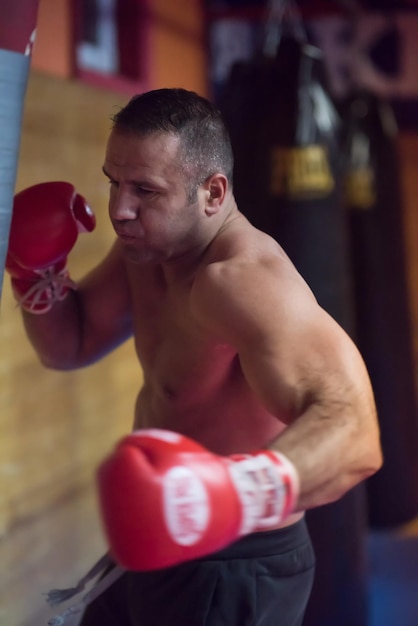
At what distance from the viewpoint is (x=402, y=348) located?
2971 millimetres

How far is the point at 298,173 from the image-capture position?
2201 mm

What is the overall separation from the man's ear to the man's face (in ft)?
0.04

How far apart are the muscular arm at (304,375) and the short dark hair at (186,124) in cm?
15

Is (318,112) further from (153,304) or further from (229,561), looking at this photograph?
(229,561)

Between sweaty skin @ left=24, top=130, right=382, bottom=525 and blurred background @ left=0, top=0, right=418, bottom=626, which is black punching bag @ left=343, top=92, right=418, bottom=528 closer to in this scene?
blurred background @ left=0, top=0, right=418, bottom=626

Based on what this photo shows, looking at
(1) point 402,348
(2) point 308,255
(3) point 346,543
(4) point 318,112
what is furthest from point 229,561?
(1) point 402,348

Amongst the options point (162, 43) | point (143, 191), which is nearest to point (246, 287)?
point (143, 191)

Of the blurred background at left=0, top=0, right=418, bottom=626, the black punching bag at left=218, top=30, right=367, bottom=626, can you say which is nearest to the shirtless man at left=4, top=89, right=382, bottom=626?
the blurred background at left=0, top=0, right=418, bottom=626

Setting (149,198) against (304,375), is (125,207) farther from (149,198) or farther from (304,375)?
(304,375)

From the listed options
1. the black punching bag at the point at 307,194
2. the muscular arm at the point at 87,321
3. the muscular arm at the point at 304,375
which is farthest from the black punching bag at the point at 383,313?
the muscular arm at the point at 304,375

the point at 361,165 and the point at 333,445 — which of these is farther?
the point at 361,165

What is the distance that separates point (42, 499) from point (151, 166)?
4.17ft

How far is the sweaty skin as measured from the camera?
3.10 ft

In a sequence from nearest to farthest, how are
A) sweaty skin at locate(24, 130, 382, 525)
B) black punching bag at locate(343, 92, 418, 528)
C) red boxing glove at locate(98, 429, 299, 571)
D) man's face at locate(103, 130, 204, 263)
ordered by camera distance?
red boxing glove at locate(98, 429, 299, 571)
sweaty skin at locate(24, 130, 382, 525)
man's face at locate(103, 130, 204, 263)
black punching bag at locate(343, 92, 418, 528)
